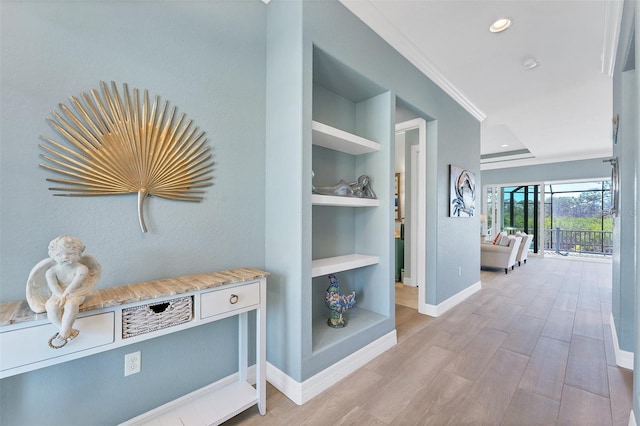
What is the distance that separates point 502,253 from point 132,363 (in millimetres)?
6269

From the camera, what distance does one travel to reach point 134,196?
1.46 metres

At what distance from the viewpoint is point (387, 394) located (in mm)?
1799

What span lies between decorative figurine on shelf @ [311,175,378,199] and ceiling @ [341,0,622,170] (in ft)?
4.26

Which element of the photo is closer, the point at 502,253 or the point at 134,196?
the point at 134,196

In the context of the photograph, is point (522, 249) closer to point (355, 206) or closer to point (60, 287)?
point (355, 206)

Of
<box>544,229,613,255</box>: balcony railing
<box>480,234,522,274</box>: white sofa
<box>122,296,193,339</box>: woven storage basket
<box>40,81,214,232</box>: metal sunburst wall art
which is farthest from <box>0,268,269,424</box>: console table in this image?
<box>544,229,613,255</box>: balcony railing

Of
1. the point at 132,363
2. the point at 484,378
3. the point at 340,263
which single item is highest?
the point at 340,263

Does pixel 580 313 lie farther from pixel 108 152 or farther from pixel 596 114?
pixel 108 152

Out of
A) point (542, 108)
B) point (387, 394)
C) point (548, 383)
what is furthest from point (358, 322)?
point (542, 108)

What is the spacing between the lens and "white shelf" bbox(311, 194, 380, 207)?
1.92 meters

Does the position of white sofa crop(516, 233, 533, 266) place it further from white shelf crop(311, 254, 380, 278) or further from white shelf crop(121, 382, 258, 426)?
white shelf crop(121, 382, 258, 426)

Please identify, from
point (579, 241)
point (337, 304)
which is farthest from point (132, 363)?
point (579, 241)

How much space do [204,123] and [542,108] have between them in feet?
15.7

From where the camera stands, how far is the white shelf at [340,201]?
192 cm
